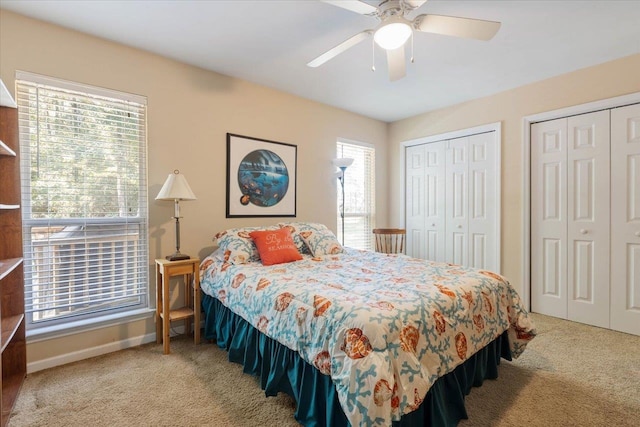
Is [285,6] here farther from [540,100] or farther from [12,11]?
[540,100]

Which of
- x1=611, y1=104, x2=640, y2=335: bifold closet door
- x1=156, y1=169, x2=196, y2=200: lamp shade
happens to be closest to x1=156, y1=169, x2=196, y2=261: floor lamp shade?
x1=156, y1=169, x2=196, y2=200: lamp shade

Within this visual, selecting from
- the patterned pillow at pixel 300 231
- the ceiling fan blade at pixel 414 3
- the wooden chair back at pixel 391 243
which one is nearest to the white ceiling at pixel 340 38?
the ceiling fan blade at pixel 414 3

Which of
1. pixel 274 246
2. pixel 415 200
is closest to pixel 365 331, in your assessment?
pixel 274 246

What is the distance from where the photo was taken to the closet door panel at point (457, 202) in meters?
3.83

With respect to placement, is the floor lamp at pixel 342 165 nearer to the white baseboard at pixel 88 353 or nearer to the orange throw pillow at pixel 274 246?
the orange throw pillow at pixel 274 246

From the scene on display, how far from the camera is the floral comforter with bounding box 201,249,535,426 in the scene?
4.08ft

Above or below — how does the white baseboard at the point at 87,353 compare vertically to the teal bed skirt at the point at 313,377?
below

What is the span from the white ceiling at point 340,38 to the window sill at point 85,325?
7.25ft

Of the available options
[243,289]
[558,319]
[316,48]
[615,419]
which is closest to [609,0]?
[316,48]

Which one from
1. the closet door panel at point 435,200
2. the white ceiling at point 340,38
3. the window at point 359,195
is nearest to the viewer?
the white ceiling at point 340,38

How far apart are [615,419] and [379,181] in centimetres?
344

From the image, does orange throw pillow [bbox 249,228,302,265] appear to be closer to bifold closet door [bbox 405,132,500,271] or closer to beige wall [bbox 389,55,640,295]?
bifold closet door [bbox 405,132,500,271]

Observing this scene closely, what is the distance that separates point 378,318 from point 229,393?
119 centimetres

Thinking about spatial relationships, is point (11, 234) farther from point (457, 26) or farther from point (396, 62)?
point (457, 26)
